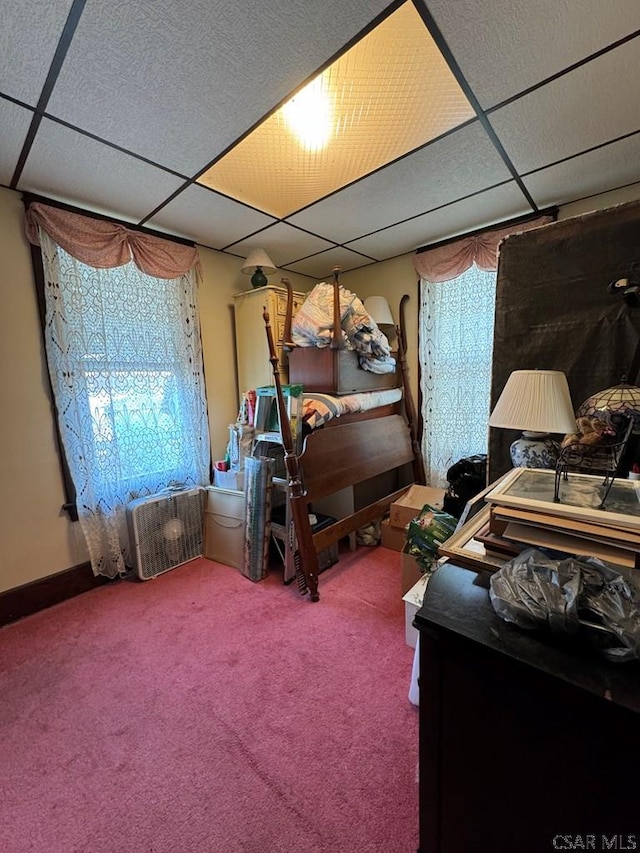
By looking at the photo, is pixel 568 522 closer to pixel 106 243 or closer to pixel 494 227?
pixel 494 227

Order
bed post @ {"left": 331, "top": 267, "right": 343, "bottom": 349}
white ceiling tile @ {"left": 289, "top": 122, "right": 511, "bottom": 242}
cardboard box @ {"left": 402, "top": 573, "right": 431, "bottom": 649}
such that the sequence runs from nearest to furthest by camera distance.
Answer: cardboard box @ {"left": 402, "top": 573, "right": 431, "bottom": 649}, white ceiling tile @ {"left": 289, "top": 122, "right": 511, "bottom": 242}, bed post @ {"left": 331, "top": 267, "right": 343, "bottom": 349}

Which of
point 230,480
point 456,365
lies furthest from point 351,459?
point 456,365

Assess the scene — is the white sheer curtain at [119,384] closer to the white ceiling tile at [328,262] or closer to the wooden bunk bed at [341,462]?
the wooden bunk bed at [341,462]

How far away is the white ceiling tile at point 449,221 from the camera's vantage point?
2.15 meters

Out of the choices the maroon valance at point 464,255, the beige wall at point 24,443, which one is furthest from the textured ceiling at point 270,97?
the beige wall at point 24,443

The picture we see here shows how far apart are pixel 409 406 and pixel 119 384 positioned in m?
2.35

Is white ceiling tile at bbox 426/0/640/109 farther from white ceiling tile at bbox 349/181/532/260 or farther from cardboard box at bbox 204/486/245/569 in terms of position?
cardboard box at bbox 204/486/245/569

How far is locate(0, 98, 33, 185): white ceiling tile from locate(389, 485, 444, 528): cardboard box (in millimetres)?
2909

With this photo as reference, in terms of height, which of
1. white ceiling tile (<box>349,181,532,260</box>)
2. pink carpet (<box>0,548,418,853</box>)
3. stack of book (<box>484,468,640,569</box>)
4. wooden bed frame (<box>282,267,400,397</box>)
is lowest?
pink carpet (<box>0,548,418,853</box>)

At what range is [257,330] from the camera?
284 cm

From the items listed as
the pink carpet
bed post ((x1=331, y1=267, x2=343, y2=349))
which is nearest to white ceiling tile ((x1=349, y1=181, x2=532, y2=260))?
bed post ((x1=331, y1=267, x2=343, y2=349))

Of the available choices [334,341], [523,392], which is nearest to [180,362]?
[334,341]

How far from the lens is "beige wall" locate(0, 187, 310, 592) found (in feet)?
6.37

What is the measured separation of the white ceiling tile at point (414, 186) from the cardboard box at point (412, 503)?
6.72 feet
